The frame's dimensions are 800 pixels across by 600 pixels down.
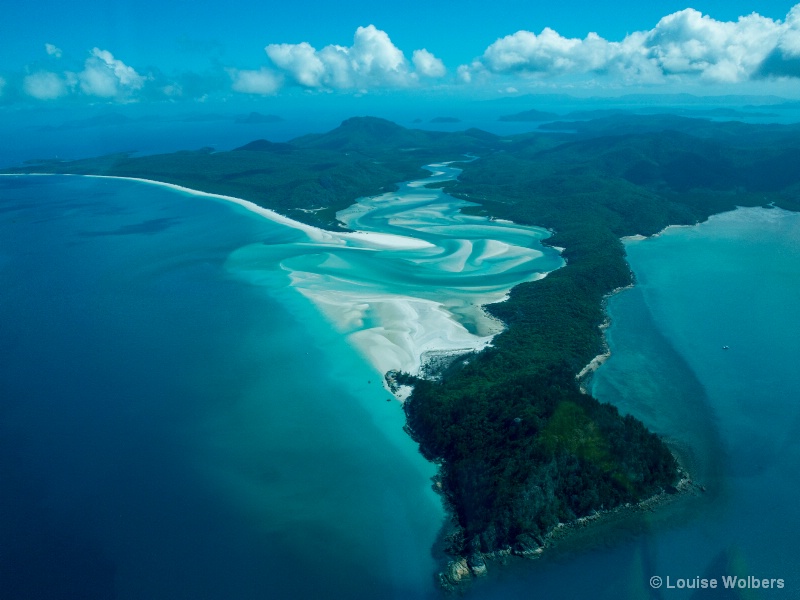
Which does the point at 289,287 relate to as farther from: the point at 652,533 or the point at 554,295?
the point at 652,533

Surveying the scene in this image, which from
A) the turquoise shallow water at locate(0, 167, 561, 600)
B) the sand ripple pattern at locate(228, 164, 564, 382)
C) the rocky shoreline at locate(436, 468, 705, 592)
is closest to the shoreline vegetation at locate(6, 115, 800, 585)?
the rocky shoreline at locate(436, 468, 705, 592)

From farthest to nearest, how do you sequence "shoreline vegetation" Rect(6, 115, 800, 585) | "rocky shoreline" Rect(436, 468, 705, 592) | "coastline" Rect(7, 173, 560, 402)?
"coastline" Rect(7, 173, 560, 402) → "shoreline vegetation" Rect(6, 115, 800, 585) → "rocky shoreline" Rect(436, 468, 705, 592)

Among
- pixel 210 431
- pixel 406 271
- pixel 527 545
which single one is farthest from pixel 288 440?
pixel 406 271

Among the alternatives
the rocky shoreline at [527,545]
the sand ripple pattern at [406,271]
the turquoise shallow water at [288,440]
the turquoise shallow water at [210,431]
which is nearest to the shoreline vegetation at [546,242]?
the rocky shoreline at [527,545]

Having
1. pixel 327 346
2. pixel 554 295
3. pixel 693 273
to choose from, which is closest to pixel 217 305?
pixel 327 346

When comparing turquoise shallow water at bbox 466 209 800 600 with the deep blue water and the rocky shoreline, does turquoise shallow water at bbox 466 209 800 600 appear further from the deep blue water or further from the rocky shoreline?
the deep blue water

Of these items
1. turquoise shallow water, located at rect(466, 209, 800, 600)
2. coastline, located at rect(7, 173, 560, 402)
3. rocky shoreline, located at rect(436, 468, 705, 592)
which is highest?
coastline, located at rect(7, 173, 560, 402)

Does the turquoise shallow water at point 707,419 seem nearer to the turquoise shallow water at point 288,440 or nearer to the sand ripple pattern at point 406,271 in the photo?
the turquoise shallow water at point 288,440
